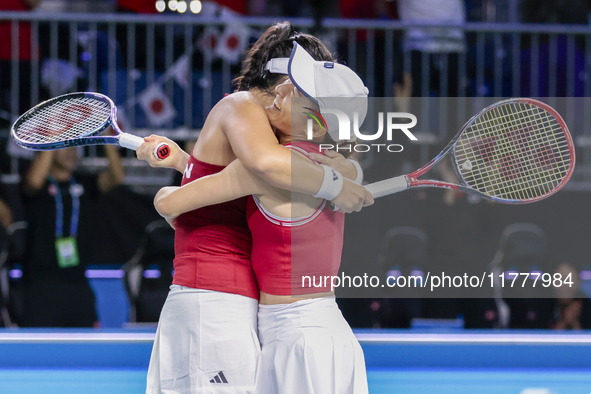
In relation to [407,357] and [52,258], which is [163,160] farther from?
[52,258]

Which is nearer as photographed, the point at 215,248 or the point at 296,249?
the point at 296,249

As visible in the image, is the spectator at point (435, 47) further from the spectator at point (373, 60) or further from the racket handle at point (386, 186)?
the racket handle at point (386, 186)

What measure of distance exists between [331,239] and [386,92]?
270 cm

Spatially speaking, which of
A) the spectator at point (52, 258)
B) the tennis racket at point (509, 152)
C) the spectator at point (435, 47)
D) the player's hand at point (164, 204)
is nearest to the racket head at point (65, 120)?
the player's hand at point (164, 204)

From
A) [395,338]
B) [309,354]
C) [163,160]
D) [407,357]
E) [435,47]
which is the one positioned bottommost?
[407,357]

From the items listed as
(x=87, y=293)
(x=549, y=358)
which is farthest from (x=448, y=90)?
(x=87, y=293)

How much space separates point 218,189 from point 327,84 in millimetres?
386

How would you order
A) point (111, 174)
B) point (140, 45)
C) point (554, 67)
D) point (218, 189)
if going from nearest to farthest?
point (218, 189) → point (111, 174) → point (140, 45) → point (554, 67)

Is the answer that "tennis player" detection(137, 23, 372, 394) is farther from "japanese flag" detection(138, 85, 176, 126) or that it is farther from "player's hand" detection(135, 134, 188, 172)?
"japanese flag" detection(138, 85, 176, 126)

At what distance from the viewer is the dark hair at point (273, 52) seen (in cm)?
170

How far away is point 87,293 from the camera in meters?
3.69

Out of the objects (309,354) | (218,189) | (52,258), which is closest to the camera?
(309,354)

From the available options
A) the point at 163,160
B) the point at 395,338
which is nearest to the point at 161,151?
the point at 163,160

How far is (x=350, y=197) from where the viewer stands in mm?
1553
